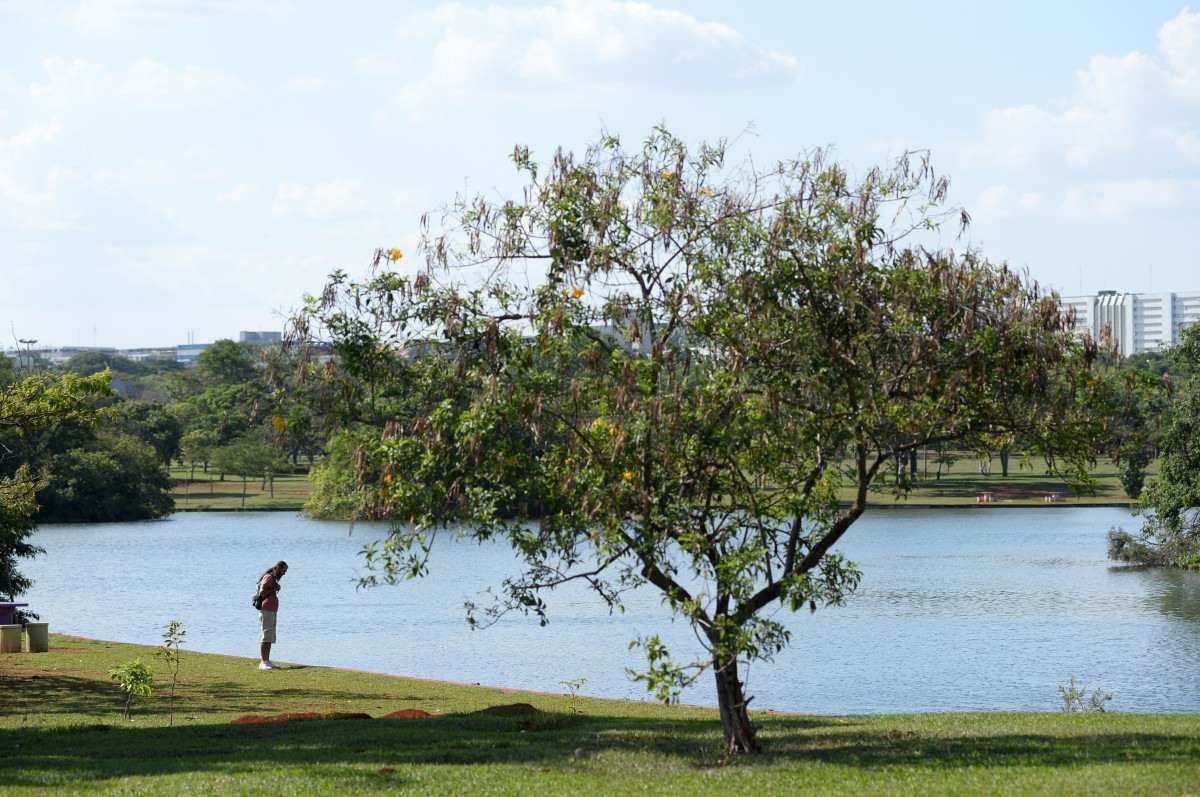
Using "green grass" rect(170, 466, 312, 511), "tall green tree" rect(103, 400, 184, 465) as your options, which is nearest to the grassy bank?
"green grass" rect(170, 466, 312, 511)

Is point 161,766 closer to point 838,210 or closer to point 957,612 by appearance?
point 838,210

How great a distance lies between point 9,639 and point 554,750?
1752cm

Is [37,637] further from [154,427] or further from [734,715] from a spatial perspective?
[154,427]

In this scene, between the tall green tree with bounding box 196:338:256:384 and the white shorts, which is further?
the tall green tree with bounding box 196:338:256:384

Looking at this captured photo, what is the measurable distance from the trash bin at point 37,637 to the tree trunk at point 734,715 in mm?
18787

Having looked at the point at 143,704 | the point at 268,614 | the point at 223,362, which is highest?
the point at 223,362

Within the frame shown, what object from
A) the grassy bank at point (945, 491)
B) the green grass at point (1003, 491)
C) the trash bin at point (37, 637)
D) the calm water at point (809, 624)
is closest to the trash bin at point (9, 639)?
the trash bin at point (37, 637)

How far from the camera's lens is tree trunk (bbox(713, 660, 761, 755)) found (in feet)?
49.1

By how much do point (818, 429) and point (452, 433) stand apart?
3.44m

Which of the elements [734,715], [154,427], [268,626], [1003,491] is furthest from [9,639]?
[154,427]

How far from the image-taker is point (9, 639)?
97.3 ft

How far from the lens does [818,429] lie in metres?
14.4

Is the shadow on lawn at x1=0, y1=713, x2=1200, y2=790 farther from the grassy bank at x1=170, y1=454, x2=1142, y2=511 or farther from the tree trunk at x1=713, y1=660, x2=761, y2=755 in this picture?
the grassy bank at x1=170, y1=454, x2=1142, y2=511

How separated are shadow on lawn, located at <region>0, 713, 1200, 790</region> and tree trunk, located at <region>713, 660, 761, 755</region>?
230mm
